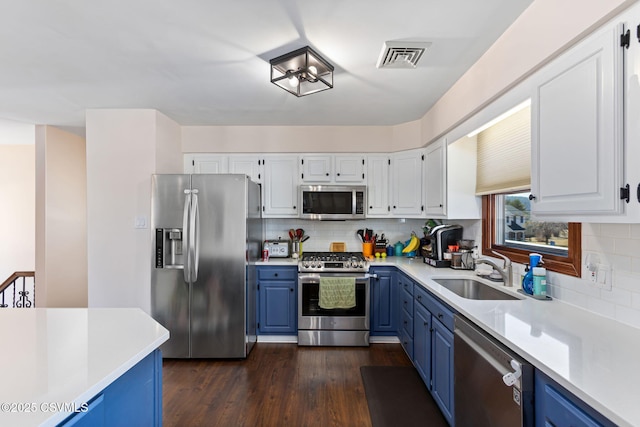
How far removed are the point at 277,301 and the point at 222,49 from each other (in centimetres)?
243

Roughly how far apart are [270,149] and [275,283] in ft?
5.21

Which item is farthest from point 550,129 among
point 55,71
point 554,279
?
point 55,71

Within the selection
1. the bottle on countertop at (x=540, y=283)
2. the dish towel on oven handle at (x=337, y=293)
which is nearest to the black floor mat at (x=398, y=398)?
the dish towel on oven handle at (x=337, y=293)

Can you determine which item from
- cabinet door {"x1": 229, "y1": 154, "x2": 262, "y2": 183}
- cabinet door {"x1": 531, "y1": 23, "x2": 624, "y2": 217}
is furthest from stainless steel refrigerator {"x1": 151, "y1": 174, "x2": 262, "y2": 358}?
cabinet door {"x1": 531, "y1": 23, "x2": 624, "y2": 217}

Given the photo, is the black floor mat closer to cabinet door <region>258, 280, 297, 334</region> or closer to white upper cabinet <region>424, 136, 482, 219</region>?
cabinet door <region>258, 280, 297, 334</region>

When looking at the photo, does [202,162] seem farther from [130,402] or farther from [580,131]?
[580,131]

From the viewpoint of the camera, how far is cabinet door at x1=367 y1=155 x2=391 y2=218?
3574 mm

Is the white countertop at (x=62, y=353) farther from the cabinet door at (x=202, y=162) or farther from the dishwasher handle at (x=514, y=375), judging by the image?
the cabinet door at (x=202, y=162)

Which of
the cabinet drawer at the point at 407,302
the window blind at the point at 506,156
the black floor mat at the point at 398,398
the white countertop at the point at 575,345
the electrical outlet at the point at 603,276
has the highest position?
the window blind at the point at 506,156

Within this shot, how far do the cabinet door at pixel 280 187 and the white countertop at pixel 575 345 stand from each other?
2165 millimetres

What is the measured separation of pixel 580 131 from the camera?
1.21 metres

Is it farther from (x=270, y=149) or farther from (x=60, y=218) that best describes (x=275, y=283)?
(x=60, y=218)

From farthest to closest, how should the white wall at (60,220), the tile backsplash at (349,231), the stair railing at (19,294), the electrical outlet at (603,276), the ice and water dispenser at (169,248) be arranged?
the stair railing at (19,294), the tile backsplash at (349,231), the white wall at (60,220), the ice and water dispenser at (169,248), the electrical outlet at (603,276)

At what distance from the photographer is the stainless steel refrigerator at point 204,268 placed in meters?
2.88
